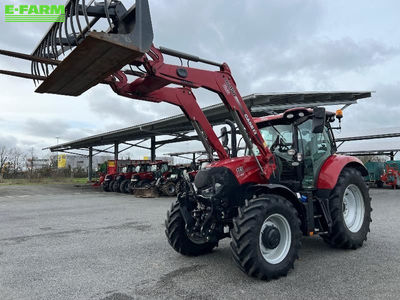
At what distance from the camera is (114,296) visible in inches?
157

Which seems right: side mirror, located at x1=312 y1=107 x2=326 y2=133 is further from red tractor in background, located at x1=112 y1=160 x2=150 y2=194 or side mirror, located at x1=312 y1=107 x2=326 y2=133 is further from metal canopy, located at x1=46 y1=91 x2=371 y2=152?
red tractor in background, located at x1=112 y1=160 x2=150 y2=194

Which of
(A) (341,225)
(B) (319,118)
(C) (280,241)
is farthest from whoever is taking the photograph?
(A) (341,225)

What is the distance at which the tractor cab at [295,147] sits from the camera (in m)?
5.68

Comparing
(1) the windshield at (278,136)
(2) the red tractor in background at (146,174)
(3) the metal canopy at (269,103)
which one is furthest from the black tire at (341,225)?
(2) the red tractor in background at (146,174)

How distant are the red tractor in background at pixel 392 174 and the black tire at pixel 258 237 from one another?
20218 millimetres

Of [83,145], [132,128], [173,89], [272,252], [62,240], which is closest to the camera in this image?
[272,252]

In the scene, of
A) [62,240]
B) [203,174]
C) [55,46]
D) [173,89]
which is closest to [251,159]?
[203,174]

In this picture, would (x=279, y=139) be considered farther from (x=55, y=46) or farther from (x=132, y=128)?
(x=132, y=128)

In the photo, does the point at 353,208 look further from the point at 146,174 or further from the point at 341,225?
the point at 146,174

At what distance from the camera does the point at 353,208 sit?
630 centimetres

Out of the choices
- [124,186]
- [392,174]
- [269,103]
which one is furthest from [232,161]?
[392,174]

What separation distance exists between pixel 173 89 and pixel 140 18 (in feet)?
5.05

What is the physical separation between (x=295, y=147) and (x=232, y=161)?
1.20 m

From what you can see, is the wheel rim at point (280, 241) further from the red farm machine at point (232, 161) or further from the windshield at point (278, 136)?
the windshield at point (278, 136)
